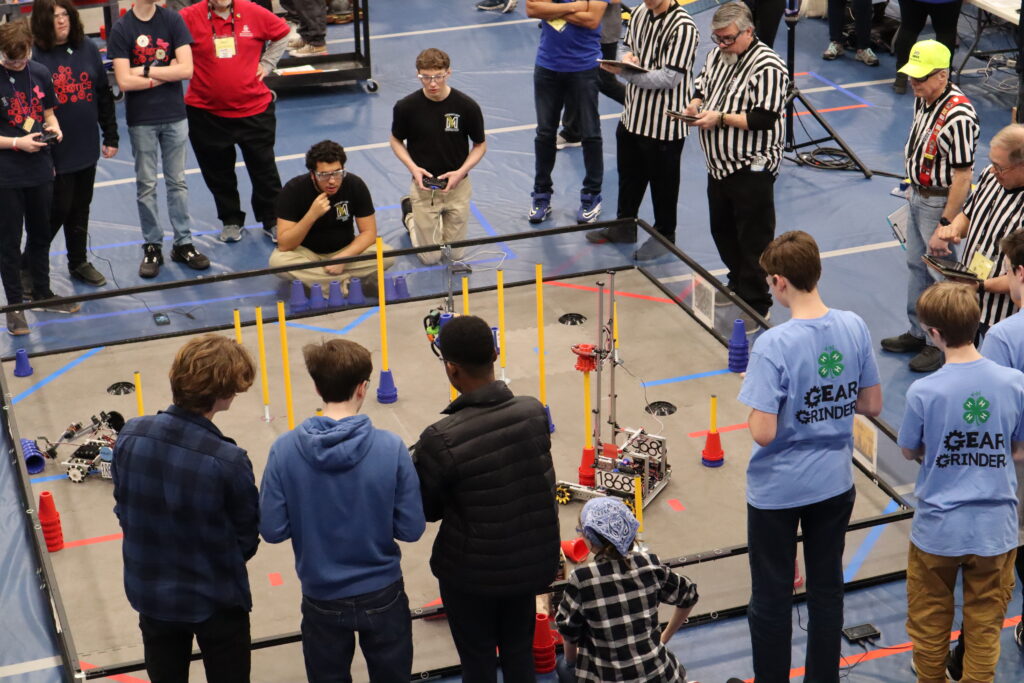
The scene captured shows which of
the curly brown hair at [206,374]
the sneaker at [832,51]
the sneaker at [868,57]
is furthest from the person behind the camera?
the sneaker at [832,51]

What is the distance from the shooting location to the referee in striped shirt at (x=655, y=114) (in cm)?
823

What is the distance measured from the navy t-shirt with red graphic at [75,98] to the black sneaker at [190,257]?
892 millimetres

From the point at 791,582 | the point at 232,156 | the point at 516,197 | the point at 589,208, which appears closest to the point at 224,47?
the point at 232,156

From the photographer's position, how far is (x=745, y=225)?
7645 mm

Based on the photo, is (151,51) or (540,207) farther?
(540,207)

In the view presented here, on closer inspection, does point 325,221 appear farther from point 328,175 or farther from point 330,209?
point 328,175

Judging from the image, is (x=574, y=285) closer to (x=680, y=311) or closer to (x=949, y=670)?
(x=680, y=311)

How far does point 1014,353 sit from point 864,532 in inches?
57.2

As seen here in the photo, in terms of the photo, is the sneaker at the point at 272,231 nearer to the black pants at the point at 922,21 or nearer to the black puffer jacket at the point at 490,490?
the black puffer jacket at the point at 490,490

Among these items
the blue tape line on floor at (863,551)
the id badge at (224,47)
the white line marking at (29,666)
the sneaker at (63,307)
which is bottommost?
the white line marking at (29,666)

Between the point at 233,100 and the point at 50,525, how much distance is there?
3.67 m

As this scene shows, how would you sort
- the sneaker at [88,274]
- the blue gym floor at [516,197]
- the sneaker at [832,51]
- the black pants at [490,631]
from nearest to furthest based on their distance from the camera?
1. the black pants at [490,631]
2. the blue gym floor at [516,197]
3. the sneaker at [88,274]
4. the sneaker at [832,51]

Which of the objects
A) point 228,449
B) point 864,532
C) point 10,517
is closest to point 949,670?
Answer: point 864,532

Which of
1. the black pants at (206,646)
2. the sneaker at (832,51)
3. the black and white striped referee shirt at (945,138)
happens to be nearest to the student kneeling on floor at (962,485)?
the black pants at (206,646)
